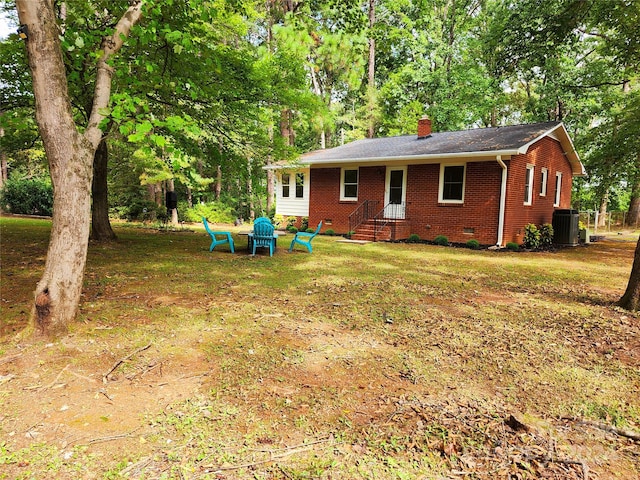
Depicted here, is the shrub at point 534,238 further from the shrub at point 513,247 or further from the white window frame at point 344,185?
the white window frame at point 344,185

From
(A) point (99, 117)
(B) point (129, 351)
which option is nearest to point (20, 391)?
(B) point (129, 351)

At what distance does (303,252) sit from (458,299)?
551cm

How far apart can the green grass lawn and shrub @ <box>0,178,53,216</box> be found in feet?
53.4

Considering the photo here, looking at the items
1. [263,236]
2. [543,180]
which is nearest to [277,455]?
[263,236]

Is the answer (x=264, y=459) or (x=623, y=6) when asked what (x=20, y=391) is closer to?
(x=264, y=459)

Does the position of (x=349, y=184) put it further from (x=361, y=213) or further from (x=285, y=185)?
(x=285, y=185)

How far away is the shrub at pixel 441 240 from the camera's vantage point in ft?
45.3

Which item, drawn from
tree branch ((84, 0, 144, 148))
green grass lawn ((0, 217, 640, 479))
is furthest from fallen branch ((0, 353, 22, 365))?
tree branch ((84, 0, 144, 148))

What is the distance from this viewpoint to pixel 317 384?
310cm

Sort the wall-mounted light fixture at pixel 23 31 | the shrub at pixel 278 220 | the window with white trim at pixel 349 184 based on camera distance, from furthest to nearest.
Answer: the shrub at pixel 278 220
the window with white trim at pixel 349 184
the wall-mounted light fixture at pixel 23 31

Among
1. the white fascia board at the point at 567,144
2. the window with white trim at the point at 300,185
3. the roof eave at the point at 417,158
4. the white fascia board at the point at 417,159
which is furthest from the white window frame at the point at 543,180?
the window with white trim at the point at 300,185

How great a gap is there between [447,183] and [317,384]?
1262 centimetres

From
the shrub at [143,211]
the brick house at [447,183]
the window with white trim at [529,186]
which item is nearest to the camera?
the brick house at [447,183]

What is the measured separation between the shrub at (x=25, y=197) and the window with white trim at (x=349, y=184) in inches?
592
